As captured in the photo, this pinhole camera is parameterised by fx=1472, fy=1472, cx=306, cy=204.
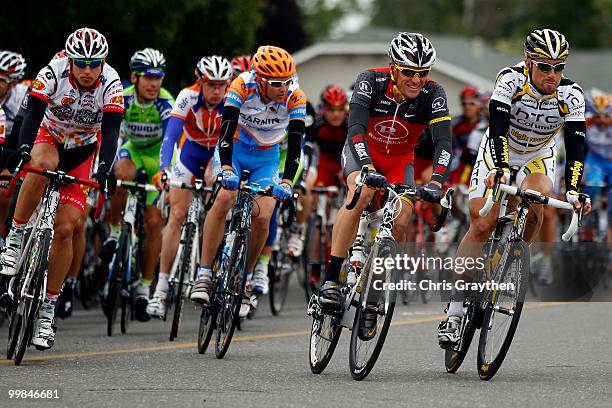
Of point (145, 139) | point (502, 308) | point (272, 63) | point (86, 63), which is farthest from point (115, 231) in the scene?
point (502, 308)

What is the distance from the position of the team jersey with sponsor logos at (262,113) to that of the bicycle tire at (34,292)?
87.7 inches

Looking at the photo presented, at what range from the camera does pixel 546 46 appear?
989cm

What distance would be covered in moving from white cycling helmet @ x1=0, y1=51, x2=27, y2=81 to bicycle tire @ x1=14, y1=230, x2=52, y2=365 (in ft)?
11.9

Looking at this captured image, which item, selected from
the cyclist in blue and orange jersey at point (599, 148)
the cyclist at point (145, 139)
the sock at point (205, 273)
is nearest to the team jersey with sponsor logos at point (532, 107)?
the sock at point (205, 273)

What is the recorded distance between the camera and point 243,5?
2142 cm

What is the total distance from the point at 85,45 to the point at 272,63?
1.57 m

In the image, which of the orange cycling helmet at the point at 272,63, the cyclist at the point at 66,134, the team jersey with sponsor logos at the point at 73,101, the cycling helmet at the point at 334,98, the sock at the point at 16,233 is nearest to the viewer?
the cyclist at the point at 66,134

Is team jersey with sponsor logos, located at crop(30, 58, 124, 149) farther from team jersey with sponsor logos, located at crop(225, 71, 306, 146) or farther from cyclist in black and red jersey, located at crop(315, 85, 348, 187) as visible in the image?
cyclist in black and red jersey, located at crop(315, 85, 348, 187)

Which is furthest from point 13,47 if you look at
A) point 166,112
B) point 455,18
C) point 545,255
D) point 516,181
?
point 455,18

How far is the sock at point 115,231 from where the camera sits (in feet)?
44.2

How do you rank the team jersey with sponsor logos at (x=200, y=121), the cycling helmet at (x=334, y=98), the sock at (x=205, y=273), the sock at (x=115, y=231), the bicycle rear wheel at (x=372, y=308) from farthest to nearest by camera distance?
the cycling helmet at (x=334, y=98), the sock at (x=115, y=231), the team jersey with sponsor logos at (x=200, y=121), the sock at (x=205, y=273), the bicycle rear wheel at (x=372, y=308)

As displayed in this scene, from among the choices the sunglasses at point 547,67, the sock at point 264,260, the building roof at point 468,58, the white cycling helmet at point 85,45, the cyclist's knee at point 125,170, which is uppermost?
the building roof at point 468,58

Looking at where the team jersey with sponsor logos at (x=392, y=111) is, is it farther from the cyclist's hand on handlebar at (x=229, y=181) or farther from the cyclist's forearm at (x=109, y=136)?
the cyclist's forearm at (x=109, y=136)

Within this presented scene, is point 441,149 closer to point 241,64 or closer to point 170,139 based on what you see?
point 170,139
